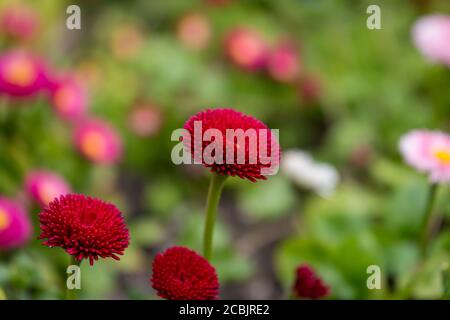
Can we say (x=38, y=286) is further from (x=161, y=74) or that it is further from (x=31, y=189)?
(x=161, y=74)

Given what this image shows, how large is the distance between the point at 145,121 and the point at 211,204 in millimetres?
1269

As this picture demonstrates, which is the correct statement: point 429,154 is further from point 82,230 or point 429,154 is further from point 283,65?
point 283,65

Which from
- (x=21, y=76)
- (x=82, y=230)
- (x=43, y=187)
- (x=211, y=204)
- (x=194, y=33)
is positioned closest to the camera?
(x=82, y=230)

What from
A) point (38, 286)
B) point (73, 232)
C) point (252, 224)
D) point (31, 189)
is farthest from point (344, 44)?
point (73, 232)

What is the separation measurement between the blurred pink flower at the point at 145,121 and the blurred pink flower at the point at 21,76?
527 millimetres

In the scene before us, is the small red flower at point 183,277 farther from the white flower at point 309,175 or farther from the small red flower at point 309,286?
the white flower at point 309,175

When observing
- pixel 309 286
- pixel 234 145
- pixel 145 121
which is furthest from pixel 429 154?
pixel 145 121

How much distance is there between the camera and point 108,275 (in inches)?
61.3

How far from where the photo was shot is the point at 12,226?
4.15 ft

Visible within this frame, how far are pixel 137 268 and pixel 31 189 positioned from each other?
411 mm

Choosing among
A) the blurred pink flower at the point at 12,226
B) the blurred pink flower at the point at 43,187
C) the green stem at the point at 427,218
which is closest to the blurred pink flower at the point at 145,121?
the blurred pink flower at the point at 43,187

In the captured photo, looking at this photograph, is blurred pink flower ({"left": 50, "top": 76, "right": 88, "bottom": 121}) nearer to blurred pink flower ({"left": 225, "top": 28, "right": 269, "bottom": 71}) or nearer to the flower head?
blurred pink flower ({"left": 225, "top": 28, "right": 269, "bottom": 71})
